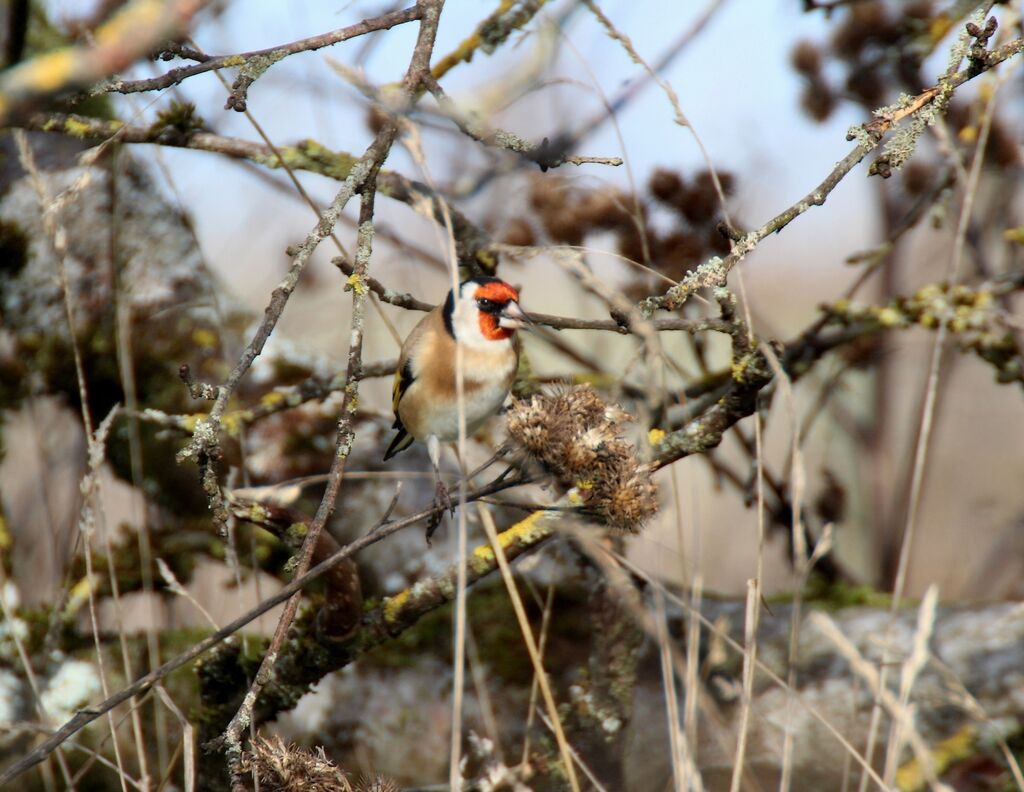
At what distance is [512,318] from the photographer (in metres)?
2.65

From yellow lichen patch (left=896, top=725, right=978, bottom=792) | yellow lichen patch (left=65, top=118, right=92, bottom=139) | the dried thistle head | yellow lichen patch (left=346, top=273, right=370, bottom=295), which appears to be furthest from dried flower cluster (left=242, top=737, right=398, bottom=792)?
yellow lichen patch (left=65, top=118, right=92, bottom=139)

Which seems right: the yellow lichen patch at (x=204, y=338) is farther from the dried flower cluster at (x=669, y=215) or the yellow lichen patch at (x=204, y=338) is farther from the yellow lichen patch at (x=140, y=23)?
the yellow lichen patch at (x=140, y=23)

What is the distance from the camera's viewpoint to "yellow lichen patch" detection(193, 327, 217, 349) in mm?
3613

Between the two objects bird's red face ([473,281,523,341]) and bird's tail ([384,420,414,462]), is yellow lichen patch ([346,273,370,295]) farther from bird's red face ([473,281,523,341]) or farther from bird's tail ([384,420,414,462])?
bird's tail ([384,420,414,462])

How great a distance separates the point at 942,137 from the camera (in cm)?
261

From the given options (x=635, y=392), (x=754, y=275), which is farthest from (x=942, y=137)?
(x=754, y=275)

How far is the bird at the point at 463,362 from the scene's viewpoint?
8.84 ft

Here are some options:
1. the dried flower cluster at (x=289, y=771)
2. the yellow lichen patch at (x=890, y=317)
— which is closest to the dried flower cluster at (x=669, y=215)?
the yellow lichen patch at (x=890, y=317)

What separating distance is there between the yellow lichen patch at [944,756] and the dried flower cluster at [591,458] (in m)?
1.35

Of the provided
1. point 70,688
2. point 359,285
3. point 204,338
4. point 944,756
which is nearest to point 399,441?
point 204,338

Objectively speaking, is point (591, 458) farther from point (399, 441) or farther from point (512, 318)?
point (399, 441)

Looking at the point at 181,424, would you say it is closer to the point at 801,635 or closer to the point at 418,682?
the point at 418,682

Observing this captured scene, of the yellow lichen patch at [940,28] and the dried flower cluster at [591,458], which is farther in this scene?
the yellow lichen patch at [940,28]

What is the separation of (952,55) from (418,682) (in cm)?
229
